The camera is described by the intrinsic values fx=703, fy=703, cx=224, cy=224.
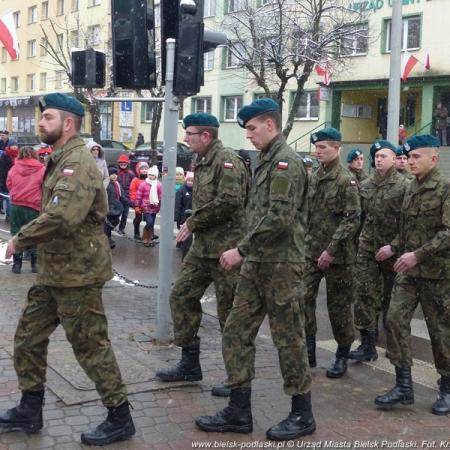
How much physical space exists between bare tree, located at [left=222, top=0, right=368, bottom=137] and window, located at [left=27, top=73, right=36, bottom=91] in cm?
3124

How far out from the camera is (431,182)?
513 centimetres

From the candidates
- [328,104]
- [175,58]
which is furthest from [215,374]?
[328,104]

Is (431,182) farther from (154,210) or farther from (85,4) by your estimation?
(85,4)

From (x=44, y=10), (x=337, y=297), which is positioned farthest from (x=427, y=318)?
(x=44, y=10)

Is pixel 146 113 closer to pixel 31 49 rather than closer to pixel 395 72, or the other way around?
pixel 31 49

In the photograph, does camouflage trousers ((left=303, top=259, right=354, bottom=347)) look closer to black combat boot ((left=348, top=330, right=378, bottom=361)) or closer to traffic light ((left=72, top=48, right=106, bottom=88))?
black combat boot ((left=348, top=330, right=378, bottom=361))

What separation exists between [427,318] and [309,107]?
91.3 ft

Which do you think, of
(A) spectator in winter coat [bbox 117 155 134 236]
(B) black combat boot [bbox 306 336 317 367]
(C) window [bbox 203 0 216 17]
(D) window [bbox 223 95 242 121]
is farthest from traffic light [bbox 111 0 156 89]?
(D) window [bbox 223 95 242 121]

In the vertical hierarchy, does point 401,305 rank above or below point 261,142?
below

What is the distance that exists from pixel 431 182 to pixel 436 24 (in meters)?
23.6

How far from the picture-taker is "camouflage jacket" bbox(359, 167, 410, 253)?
641 centimetres

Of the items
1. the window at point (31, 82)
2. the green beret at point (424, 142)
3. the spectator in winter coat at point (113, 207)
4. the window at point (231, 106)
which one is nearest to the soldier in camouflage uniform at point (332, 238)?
the green beret at point (424, 142)

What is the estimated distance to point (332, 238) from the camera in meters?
5.76

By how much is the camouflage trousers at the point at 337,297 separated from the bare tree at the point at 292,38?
1637 centimetres
